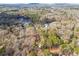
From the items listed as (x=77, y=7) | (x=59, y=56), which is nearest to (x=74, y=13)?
(x=77, y=7)

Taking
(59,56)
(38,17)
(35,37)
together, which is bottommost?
(59,56)

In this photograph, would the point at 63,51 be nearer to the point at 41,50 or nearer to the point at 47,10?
the point at 41,50

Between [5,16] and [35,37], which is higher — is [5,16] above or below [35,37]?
above

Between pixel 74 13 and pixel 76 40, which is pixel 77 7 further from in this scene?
pixel 76 40

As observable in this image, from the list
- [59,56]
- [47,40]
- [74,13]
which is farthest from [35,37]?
[74,13]

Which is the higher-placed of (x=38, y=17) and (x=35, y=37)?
(x=38, y=17)

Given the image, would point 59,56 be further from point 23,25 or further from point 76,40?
point 23,25

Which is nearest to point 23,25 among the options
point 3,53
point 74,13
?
point 3,53

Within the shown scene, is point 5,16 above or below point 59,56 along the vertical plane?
above
